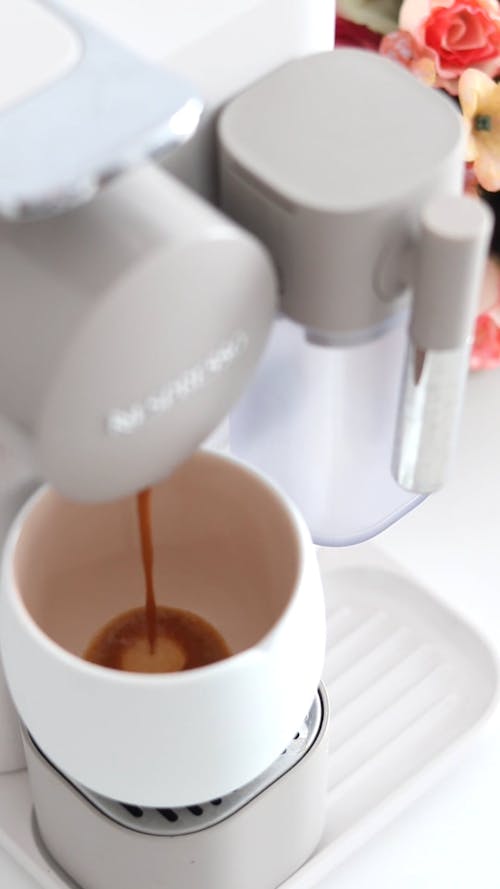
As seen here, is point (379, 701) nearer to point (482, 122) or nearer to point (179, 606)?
point (179, 606)

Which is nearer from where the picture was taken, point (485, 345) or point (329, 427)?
point (329, 427)

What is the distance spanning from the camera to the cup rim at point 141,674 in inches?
14.6

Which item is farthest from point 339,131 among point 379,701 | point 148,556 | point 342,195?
point 379,701

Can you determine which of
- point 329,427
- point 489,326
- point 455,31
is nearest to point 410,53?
point 455,31

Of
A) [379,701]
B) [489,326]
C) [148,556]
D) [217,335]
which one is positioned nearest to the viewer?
[217,335]

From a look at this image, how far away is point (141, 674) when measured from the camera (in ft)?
1.32

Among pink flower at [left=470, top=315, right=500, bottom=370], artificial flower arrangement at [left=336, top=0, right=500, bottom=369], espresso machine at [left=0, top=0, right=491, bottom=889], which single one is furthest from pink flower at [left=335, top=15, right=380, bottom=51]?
espresso machine at [left=0, top=0, right=491, bottom=889]

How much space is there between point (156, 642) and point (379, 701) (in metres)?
0.11

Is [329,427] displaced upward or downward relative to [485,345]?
upward

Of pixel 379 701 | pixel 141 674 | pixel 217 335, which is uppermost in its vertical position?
pixel 217 335

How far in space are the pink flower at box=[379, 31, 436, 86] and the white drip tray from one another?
20 cm

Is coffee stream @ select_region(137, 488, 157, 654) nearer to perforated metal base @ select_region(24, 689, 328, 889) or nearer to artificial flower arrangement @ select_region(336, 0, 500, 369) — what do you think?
perforated metal base @ select_region(24, 689, 328, 889)

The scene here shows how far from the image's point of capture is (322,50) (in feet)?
1.27

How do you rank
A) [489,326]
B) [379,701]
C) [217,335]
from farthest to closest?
[489,326] < [379,701] < [217,335]
